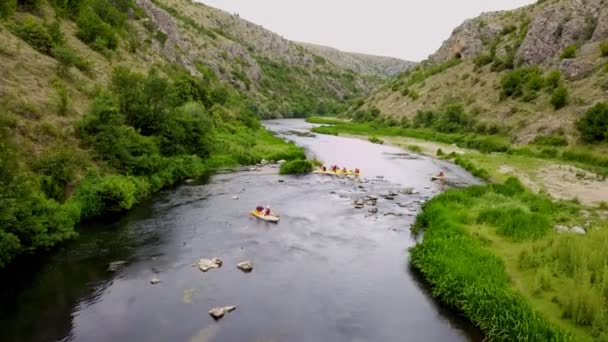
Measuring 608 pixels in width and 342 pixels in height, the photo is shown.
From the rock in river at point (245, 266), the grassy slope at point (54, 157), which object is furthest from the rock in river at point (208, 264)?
the grassy slope at point (54, 157)

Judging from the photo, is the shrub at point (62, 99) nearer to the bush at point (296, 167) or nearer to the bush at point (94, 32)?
the bush at point (94, 32)

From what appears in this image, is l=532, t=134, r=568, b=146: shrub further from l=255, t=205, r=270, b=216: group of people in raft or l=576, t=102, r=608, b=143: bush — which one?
l=255, t=205, r=270, b=216: group of people in raft

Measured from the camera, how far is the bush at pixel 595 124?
47.3 metres

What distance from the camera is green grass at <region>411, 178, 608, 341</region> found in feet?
49.3

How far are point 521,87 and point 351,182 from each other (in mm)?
42430

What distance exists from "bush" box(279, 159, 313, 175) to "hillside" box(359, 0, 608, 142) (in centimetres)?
2983

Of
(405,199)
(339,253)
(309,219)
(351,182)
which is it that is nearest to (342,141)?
(351,182)

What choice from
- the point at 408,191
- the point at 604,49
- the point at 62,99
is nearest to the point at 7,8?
the point at 62,99

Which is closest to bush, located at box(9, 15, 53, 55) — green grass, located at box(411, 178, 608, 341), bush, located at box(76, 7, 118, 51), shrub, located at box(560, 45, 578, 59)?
bush, located at box(76, 7, 118, 51)

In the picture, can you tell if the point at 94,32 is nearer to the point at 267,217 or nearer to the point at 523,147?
the point at 267,217

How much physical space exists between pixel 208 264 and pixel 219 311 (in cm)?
479

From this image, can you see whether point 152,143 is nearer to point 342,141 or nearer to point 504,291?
point 504,291

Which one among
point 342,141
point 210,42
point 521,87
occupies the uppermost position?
point 210,42

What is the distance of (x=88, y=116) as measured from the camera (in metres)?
32.8
